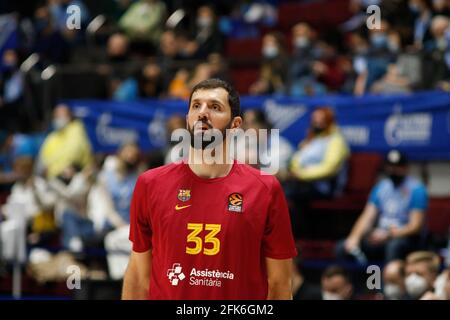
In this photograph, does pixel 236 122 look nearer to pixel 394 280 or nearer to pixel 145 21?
pixel 394 280

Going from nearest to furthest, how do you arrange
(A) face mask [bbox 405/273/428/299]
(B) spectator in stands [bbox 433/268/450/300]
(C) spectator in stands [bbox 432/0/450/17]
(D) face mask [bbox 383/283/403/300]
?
(B) spectator in stands [bbox 433/268/450/300]
(A) face mask [bbox 405/273/428/299]
(D) face mask [bbox 383/283/403/300]
(C) spectator in stands [bbox 432/0/450/17]

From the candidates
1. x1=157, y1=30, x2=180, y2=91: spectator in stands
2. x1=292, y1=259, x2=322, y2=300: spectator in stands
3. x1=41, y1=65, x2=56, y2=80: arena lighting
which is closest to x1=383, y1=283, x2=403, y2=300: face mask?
x1=292, y1=259, x2=322, y2=300: spectator in stands

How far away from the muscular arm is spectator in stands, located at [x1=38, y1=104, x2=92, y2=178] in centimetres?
828

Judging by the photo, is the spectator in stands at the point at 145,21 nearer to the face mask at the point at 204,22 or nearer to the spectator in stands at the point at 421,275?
the face mask at the point at 204,22

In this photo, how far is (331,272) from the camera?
9.21 m

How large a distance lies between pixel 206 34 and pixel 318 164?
4.48m

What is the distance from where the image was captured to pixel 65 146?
13594mm

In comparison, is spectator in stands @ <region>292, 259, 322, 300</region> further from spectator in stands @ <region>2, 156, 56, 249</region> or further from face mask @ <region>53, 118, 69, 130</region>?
face mask @ <region>53, 118, 69, 130</region>

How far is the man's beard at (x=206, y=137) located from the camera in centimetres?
514

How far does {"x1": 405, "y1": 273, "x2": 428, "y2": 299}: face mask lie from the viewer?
8516 mm

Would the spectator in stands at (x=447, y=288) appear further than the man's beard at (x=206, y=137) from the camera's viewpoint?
Yes

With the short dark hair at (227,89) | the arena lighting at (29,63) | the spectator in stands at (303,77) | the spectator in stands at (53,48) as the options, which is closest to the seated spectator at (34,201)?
the spectator in stands at (303,77)

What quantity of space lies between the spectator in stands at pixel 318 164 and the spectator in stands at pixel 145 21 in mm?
5230
